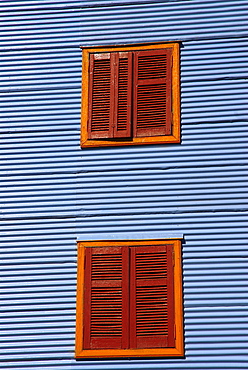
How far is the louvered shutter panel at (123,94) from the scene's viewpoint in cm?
1080

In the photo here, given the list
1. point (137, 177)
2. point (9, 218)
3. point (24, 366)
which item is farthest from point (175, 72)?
point (24, 366)

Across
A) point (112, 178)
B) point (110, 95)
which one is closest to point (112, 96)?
point (110, 95)

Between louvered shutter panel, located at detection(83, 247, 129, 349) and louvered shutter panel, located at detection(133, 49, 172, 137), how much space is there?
6.26 feet

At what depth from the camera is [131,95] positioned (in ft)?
36.0

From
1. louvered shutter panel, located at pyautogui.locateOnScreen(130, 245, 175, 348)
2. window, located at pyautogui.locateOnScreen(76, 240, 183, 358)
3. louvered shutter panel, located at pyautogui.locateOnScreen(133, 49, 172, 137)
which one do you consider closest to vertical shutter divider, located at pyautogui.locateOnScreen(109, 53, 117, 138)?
louvered shutter panel, located at pyautogui.locateOnScreen(133, 49, 172, 137)

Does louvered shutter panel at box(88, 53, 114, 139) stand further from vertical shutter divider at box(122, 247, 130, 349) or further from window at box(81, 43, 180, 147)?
vertical shutter divider at box(122, 247, 130, 349)

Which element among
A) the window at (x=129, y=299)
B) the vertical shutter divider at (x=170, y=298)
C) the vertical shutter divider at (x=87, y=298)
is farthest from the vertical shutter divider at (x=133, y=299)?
the vertical shutter divider at (x=87, y=298)

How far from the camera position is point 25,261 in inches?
410

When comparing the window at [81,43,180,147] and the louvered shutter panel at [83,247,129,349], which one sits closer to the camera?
the louvered shutter panel at [83,247,129,349]

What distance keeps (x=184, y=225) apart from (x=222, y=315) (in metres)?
1.38

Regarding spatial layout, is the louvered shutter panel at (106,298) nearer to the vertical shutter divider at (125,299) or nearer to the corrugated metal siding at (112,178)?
the vertical shutter divider at (125,299)

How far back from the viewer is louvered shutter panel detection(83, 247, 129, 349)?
9836mm

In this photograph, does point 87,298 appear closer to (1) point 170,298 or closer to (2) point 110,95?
(1) point 170,298

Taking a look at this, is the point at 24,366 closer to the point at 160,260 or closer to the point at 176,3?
the point at 160,260
